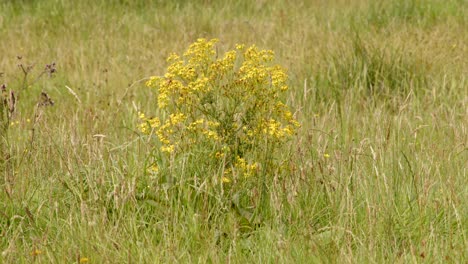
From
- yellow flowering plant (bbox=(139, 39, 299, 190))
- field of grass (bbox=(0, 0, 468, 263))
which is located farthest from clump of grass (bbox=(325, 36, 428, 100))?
yellow flowering plant (bbox=(139, 39, 299, 190))

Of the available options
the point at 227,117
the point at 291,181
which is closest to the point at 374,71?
the point at 227,117

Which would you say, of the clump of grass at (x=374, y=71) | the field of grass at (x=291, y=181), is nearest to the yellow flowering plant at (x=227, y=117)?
the field of grass at (x=291, y=181)

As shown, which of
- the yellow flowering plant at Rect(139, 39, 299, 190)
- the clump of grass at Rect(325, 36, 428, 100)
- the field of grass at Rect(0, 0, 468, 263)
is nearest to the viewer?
the field of grass at Rect(0, 0, 468, 263)

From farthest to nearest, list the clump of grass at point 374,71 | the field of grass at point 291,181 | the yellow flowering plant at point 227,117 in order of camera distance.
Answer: the clump of grass at point 374,71 < the yellow flowering plant at point 227,117 < the field of grass at point 291,181

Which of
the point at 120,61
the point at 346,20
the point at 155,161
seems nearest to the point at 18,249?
the point at 155,161

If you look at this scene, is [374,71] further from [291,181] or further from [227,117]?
[291,181]

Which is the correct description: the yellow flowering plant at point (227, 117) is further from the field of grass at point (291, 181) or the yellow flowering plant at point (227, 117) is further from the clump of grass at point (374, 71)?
the clump of grass at point (374, 71)

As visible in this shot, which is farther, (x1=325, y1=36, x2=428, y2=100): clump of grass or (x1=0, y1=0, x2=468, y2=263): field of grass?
(x1=325, y1=36, x2=428, y2=100): clump of grass

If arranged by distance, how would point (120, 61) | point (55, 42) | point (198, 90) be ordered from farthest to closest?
point (55, 42) < point (120, 61) < point (198, 90)

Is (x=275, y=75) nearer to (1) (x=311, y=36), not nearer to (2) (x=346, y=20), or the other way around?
(1) (x=311, y=36)

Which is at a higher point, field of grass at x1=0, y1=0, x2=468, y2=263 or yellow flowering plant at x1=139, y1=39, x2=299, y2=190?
yellow flowering plant at x1=139, y1=39, x2=299, y2=190

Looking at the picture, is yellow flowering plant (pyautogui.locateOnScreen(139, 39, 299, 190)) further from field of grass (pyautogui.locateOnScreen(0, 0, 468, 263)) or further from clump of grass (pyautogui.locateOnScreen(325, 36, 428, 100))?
clump of grass (pyautogui.locateOnScreen(325, 36, 428, 100))

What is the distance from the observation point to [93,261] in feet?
7.80

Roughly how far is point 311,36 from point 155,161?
3.54 meters
